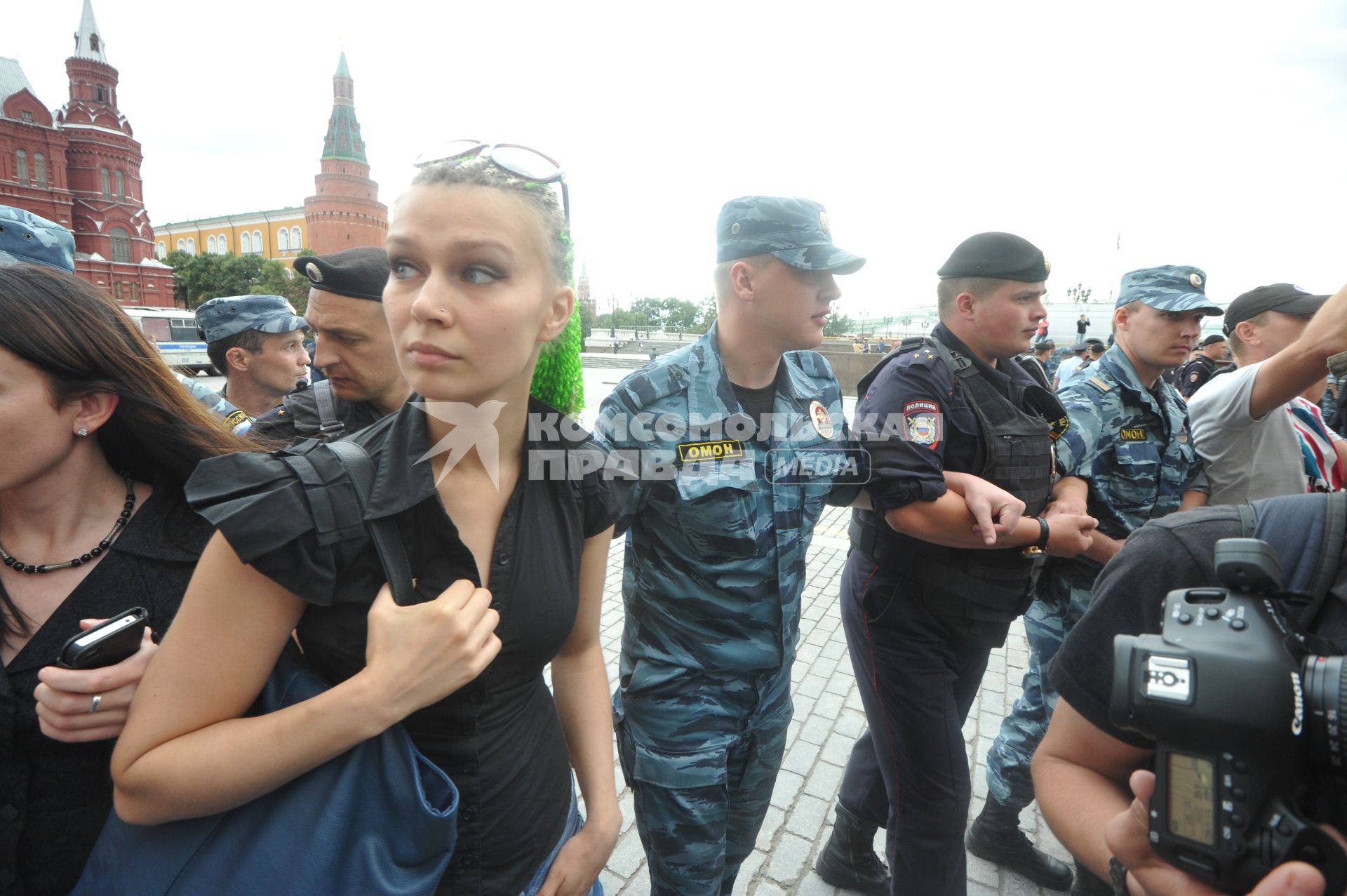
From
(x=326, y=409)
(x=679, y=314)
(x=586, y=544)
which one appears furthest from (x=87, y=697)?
(x=679, y=314)

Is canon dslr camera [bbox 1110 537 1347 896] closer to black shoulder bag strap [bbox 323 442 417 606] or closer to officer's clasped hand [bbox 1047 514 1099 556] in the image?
black shoulder bag strap [bbox 323 442 417 606]

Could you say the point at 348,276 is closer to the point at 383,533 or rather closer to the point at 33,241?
the point at 33,241

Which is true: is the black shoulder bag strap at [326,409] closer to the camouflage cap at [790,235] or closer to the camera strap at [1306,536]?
the camouflage cap at [790,235]

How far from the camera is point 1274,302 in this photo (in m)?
3.43

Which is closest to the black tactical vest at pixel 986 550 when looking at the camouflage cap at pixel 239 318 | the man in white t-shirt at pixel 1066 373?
the man in white t-shirt at pixel 1066 373

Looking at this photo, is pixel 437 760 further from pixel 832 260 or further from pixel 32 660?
pixel 832 260

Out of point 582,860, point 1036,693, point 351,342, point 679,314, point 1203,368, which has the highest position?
point 679,314

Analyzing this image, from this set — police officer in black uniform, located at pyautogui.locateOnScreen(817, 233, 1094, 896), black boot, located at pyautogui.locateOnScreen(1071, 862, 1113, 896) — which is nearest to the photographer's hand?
police officer in black uniform, located at pyautogui.locateOnScreen(817, 233, 1094, 896)

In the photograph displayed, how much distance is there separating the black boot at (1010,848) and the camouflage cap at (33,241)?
3.84m

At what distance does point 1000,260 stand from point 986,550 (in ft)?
3.89

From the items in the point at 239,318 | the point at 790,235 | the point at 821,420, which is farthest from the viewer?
the point at 239,318

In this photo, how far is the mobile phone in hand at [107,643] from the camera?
102cm

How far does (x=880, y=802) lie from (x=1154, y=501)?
1.82 m

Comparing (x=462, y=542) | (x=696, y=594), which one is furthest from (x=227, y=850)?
(x=696, y=594)
